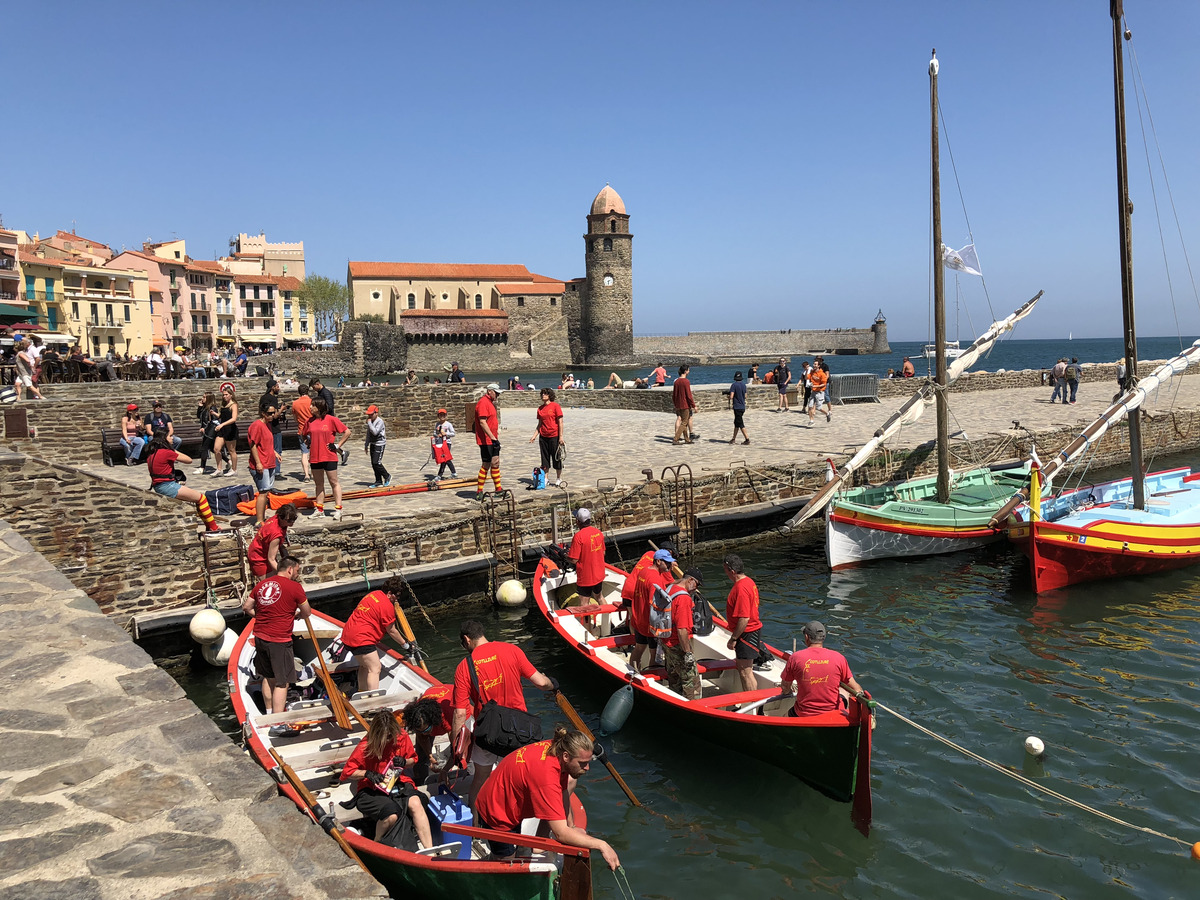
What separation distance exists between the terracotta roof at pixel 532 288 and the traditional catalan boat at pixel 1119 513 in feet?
285

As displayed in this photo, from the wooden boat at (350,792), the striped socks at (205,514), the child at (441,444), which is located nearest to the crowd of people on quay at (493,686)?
the wooden boat at (350,792)

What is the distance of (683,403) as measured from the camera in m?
21.4

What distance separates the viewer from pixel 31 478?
10.6 m

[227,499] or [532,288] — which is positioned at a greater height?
[532,288]

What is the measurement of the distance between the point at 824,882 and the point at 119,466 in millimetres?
16814

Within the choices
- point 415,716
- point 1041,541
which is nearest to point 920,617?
point 1041,541

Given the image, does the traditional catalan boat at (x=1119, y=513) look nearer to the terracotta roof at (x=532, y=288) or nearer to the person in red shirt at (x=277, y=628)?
the person in red shirt at (x=277, y=628)

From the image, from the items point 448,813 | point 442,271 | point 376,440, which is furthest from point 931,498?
point 442,271

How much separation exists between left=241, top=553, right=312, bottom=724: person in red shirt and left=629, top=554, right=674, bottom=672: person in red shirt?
3.52 metres

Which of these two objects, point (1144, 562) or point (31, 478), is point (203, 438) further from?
point (1144, 562)

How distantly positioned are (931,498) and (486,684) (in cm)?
1396

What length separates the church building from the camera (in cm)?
9506

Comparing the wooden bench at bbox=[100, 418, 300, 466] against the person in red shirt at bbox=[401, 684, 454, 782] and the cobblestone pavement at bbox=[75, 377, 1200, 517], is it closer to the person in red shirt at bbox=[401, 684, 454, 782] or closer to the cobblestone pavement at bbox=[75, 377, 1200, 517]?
the cobblestone pavement at bbox=[75, 377, 1200, 517]

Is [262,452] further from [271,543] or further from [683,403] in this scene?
[683,403]
